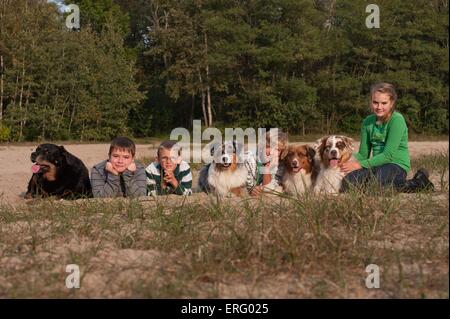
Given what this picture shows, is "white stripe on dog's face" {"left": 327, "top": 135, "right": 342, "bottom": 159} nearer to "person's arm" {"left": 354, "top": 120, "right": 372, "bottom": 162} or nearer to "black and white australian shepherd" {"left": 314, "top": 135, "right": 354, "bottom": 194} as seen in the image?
"black and white australian shepherd" {"left": 314, "top": 135, "right": 354, "bottom": 194}

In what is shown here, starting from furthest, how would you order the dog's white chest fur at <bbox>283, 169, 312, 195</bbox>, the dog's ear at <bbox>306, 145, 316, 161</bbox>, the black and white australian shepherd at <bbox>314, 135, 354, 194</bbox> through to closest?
1. the dog's ear at <bbox>306, 145, 316, 161</bbox>
2. the dog's white chest fur at <bbox>283, 169, 312, 195</bbox>
3. the black and white australian shepherd at <bbox>314, 135, 354, 194</bbox>

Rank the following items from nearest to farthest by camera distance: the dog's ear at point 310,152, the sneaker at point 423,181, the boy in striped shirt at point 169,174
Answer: the sneaker at point 423,181, the dog's ear at point 310,152, the boy in striped shirt at point 169,174

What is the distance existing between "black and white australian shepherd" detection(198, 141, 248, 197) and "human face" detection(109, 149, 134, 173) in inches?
40.2

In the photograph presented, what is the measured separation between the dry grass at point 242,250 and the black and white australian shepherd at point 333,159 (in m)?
1.55

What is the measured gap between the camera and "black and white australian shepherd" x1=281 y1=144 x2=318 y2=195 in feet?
21.3

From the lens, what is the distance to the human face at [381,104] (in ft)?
Answer: 20.8

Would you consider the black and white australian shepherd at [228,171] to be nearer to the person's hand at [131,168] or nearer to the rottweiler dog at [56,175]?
the person's hand at [131,168]

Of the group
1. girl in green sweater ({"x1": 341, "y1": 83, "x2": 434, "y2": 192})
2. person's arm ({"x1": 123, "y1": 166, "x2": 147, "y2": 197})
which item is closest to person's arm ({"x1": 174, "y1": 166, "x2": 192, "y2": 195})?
person's arm ({"x1": 123, "y1": 166, "x2": 147, "y2": 197})

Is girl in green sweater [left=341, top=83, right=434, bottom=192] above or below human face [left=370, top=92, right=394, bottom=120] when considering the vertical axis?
below

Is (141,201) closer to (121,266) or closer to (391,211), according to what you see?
(121,266)

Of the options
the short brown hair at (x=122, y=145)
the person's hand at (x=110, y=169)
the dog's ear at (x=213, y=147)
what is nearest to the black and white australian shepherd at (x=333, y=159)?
the dog's ear at (x=213, y=147)

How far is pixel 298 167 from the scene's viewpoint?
6.50 metres

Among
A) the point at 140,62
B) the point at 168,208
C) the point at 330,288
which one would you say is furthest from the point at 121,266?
the point at 140,62

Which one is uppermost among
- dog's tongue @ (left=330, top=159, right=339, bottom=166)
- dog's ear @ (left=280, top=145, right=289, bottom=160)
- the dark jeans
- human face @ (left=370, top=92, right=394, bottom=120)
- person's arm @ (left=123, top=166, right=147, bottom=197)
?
human face @ (left=370, top=92, right=394, bottom=120)
